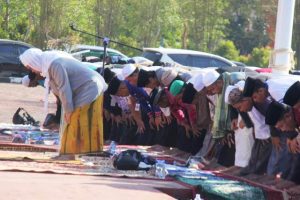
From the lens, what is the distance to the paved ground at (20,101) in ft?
59.6

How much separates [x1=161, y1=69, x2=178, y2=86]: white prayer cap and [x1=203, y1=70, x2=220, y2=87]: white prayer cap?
1083mm

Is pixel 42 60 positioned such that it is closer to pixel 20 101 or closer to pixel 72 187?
pixel 72 187

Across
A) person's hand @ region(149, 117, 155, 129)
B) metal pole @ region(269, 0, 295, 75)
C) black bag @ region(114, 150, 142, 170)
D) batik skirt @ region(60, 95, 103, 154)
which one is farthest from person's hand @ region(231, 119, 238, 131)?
person's hand @ region(149, 117, 155, 129)

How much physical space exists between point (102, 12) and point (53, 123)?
2582cm

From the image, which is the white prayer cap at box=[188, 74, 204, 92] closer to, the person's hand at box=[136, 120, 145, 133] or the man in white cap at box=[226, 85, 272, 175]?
the man in white cap at box=[226, 85, 272, 175]

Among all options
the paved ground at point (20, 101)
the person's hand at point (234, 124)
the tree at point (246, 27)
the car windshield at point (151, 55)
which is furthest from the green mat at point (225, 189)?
the tree at point (246, 27)

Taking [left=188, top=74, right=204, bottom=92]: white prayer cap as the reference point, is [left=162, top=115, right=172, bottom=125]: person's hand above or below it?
below

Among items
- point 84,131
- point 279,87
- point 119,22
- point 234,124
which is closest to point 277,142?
point 279,87

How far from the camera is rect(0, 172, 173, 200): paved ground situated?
804cm

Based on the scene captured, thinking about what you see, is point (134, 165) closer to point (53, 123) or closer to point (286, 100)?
point (286, 100)

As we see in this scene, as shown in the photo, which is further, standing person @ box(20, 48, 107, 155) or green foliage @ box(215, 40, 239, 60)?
green foliage @ box(215, 40, 239, 60)

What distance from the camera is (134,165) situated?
10156mm

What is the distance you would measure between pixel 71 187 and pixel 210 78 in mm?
3064

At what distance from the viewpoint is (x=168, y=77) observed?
12.2 meters
